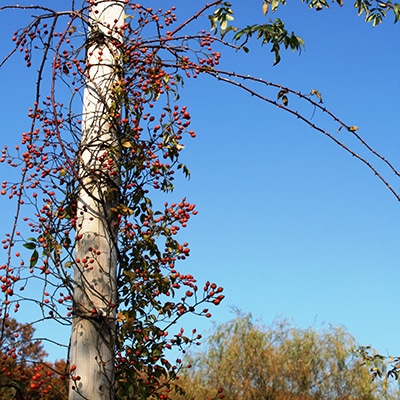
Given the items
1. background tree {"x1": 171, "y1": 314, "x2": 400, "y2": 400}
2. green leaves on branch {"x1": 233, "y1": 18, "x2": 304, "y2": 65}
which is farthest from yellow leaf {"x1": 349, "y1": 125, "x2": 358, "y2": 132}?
background tree {"x1": 171, "y1": 314, "x2": 400, "y2": 400}

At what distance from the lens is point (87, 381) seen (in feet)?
8.41

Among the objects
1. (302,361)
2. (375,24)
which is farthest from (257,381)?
(375,24)

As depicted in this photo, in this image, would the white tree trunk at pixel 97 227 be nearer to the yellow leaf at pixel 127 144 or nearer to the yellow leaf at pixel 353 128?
the yellow leaf at pixel 127 144

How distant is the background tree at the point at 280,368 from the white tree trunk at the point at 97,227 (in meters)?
12.3

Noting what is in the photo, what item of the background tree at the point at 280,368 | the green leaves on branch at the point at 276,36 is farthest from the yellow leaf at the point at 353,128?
the background tree at the point at 280,368

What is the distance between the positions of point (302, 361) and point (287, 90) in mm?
12621

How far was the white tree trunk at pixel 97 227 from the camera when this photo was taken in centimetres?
A: 261

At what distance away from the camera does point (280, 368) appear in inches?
587

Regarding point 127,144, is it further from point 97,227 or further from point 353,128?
point 353,128

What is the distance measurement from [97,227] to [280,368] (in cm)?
1291

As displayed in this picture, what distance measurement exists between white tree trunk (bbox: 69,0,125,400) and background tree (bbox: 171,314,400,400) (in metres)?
12.3

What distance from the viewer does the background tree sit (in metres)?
14.7

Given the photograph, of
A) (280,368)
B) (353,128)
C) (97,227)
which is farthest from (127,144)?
(280,368)

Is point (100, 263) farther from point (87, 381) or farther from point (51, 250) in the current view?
point (87, 381)
